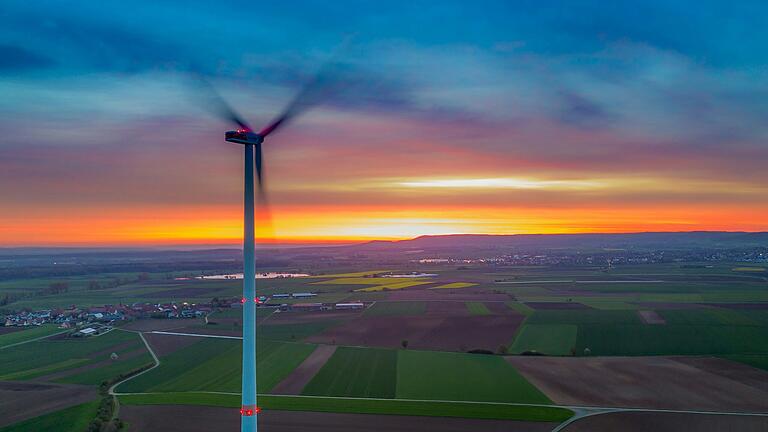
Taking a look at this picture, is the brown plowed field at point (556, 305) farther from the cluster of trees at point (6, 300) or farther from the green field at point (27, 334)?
the cluster of trees at point (6, 300)

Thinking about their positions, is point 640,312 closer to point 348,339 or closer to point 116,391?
point 348,339

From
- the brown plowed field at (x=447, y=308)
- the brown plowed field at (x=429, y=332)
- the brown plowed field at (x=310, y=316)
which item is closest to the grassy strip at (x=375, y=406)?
the brown plowed field at (x=429, y=332)

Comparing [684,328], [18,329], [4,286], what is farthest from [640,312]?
[4,286]

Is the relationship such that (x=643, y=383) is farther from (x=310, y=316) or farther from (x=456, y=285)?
(x=456, y=285)

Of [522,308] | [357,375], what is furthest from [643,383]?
[522,308]

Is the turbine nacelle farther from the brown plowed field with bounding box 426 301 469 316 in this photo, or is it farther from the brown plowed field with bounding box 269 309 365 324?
the brown plowed field with bounding box 426 301 469 316

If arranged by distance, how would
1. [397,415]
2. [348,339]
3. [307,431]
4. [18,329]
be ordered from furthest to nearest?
1. [18,329]
2. [348,339]
3. [397,415]
4. [307,431]
